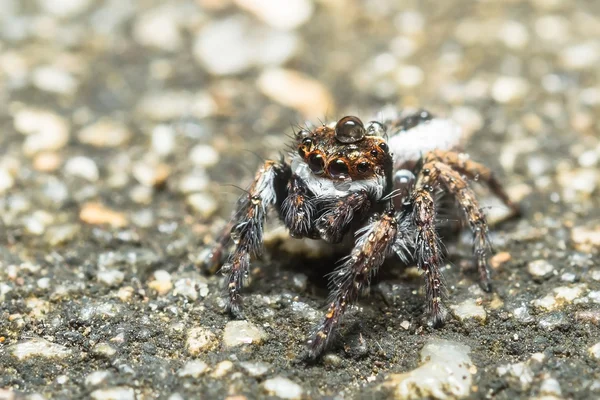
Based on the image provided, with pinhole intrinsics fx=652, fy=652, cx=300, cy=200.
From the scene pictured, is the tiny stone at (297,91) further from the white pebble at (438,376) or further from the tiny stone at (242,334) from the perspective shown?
the white pebble at (438,376)

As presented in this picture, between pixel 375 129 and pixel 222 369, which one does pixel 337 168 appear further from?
pixel 222 369

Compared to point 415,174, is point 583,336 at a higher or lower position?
lower

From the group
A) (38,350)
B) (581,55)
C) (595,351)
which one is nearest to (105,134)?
(38,350)

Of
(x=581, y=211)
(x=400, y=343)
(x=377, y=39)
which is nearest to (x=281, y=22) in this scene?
(x=377, y=39)

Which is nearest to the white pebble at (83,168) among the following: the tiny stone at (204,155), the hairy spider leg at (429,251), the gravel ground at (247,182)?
the gravel ground at (247,182)

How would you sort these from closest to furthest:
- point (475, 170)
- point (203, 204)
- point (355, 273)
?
1. point (355, 273)
2. point (475, 170)
3. point (203, 204)

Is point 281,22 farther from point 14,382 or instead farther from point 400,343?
point 14,382
